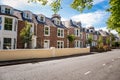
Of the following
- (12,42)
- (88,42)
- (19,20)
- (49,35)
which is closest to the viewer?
(12,42)

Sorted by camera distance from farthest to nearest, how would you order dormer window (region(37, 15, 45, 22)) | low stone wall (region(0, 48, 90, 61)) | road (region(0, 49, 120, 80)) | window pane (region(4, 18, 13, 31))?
dormer window (region(37, 15, 45, 22))
window pane (region(4, 18, 13, 31))
low stone wall (region(0, 48, 90, 61))
road (region(0, 49, 120, 80))

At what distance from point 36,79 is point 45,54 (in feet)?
57.7

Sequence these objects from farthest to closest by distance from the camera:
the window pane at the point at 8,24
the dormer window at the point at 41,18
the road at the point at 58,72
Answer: the dormer window at the point at 41,18, the window pane at the point at 8,24, the road at the point at 58,72

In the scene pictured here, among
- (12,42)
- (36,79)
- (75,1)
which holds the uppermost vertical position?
(75,1)

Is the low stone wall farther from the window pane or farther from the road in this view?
the window pane

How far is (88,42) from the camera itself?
64.5 metres

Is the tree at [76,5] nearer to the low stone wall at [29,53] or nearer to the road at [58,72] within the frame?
the road at [58,72]

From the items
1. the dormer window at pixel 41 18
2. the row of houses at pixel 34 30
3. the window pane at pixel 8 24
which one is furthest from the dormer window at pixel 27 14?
the window pane at pixel 8 24

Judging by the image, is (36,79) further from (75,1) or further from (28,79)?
(75,1)

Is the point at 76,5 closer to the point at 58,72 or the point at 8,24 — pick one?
the point at 58,72

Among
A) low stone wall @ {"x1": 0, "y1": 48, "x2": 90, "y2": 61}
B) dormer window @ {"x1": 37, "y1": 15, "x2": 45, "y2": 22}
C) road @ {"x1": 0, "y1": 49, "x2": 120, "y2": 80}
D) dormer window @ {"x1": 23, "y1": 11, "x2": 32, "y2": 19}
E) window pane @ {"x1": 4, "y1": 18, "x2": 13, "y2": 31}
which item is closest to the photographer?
road @ {"x1": 0, "y1": 49, "x2": 120, "y2": 80}

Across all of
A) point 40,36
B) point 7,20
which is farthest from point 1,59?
point 40,36

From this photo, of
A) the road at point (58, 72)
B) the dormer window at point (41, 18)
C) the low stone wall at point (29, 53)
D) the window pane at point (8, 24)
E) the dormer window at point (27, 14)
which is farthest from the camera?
the dormer window at point (41, 18)

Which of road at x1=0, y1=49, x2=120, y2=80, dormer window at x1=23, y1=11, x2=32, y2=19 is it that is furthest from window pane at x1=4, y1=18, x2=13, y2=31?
road at x1=0, y1=49, x2=120, y2=80
